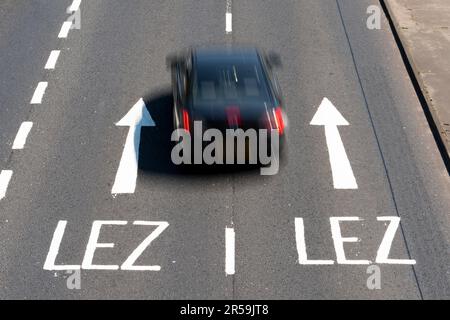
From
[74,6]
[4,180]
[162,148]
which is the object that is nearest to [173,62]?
[162,148]

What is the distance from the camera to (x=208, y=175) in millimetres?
14109

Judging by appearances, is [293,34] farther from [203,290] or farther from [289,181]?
[203,290]

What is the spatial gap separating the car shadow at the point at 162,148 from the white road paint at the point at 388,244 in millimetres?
2544

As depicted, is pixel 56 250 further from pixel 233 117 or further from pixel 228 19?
pixel 228 19

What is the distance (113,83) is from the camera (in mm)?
16859

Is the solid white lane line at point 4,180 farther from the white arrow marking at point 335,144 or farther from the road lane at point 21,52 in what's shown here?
the white arrow marking at point 335,144

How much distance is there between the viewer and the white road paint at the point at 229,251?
1200 cm

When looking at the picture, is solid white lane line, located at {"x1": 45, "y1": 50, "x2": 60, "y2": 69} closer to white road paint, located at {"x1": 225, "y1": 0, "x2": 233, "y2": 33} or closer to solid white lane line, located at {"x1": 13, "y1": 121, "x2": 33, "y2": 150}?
solid white lane line, located at {"x1": 13, "y1": 121, "x2": 33, "y2": 150}

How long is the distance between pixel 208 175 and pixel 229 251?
2.17 m

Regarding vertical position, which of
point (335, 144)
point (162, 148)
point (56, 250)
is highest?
point (335, 144)

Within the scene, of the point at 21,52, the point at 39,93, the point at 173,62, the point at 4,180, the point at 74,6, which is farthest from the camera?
the point at 74,6

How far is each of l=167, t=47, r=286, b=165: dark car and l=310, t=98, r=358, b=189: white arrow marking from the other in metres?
1.42

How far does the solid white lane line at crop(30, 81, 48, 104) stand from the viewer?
16203 millimetres

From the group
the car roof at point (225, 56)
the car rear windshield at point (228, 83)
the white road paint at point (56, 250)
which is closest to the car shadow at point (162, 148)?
the car rear windshield at point (228, 83)
